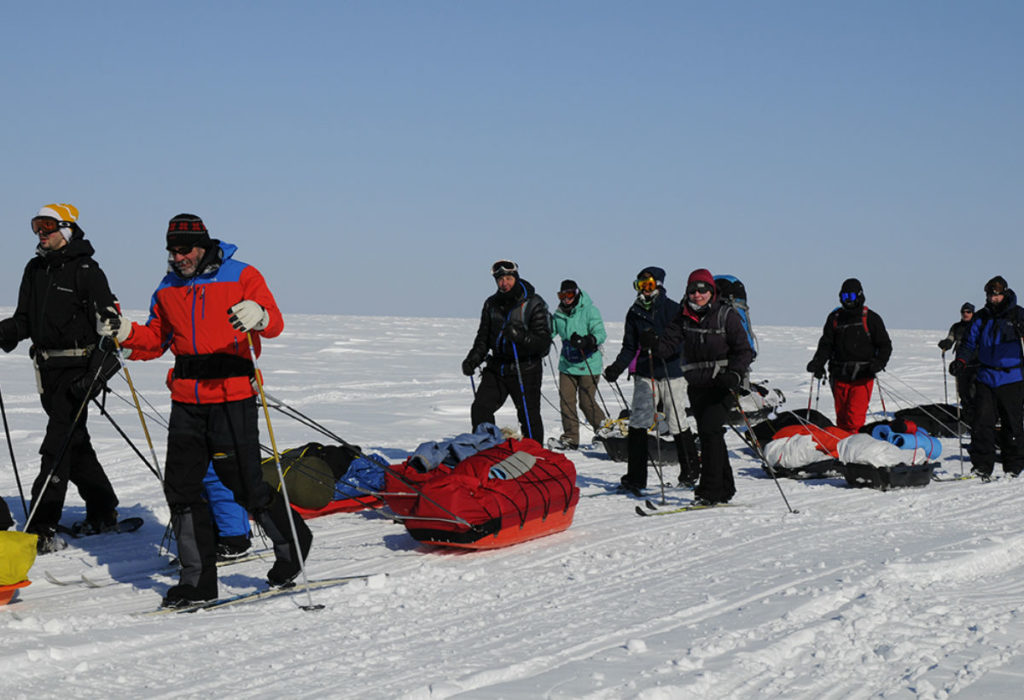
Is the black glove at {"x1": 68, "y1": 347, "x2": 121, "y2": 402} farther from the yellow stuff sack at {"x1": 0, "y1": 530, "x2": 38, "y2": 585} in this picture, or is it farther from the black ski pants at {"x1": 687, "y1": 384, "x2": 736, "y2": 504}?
the black ski pants at {"x1": 687, "y1": 384, "x2": 736, "y2": 504}

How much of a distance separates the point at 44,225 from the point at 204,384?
81.1 inches

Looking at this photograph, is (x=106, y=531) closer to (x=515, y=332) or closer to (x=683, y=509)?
(x=515, y=332)

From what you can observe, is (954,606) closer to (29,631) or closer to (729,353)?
(729,353)

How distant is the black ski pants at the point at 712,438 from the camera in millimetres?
7020

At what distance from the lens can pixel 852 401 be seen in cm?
972

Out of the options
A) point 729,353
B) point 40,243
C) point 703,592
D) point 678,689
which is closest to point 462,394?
point 729,353

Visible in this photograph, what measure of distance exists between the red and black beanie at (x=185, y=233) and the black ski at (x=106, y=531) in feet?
8.65

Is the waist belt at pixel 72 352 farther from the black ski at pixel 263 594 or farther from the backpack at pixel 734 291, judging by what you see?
the backpack at pixel 734 291

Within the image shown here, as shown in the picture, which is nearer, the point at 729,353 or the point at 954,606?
the point at 954,606

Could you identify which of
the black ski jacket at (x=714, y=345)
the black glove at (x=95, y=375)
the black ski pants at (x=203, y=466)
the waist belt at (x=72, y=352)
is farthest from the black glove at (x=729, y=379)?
the waist belt at (x=72, y=352)

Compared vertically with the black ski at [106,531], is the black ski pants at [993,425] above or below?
above

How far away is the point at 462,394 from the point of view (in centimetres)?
1662

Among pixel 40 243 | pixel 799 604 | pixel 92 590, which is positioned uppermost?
pixel 40 243

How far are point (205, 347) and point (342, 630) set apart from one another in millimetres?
1348
